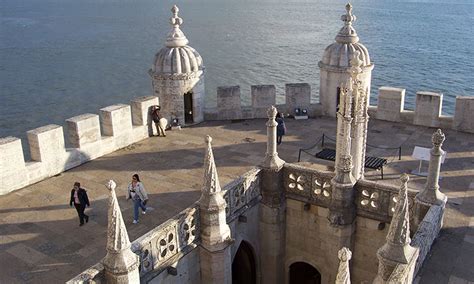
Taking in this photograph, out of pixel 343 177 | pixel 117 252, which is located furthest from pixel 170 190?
pixel 117 252

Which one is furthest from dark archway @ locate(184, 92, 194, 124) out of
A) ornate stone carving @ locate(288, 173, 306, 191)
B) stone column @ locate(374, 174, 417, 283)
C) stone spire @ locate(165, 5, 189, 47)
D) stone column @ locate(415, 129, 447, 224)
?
stone column @ locate(374, 174, 417, 283)

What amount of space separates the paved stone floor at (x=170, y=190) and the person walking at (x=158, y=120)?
30 centimetres

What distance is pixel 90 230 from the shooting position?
12938 millimetres

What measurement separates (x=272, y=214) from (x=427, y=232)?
15.5 ft

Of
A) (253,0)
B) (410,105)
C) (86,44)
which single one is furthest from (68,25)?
(253,0)

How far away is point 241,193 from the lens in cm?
1363

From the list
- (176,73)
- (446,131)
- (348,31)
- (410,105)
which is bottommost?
(410,105)

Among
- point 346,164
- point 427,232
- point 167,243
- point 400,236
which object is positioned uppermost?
point 346,164

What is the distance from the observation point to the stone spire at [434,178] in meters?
11.7

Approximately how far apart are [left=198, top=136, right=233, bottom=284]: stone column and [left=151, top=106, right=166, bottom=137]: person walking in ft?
25.6

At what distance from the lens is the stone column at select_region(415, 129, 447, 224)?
11.7m

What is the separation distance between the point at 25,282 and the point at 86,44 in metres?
58.3

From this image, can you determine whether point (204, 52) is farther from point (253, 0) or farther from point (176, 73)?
point (253, 0)

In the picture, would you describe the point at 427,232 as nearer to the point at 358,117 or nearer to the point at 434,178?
the point at 434,178
